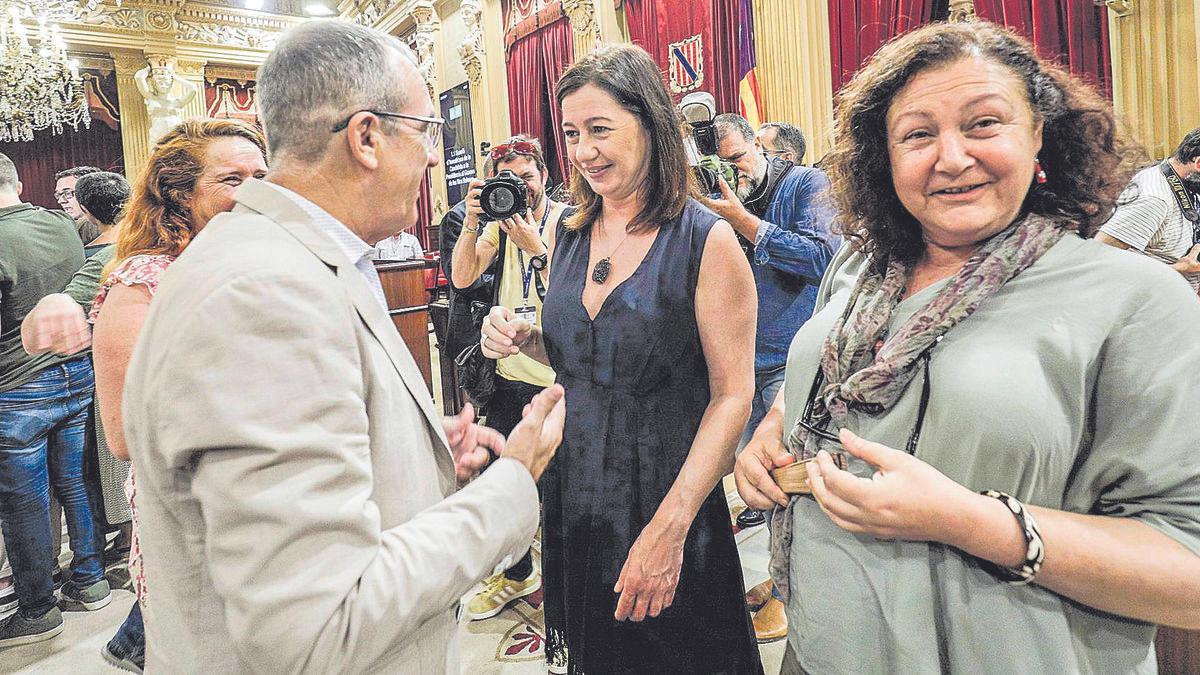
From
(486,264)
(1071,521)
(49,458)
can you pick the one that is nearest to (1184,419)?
(1071,521)

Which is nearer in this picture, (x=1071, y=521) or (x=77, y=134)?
(x=1071, y=521)

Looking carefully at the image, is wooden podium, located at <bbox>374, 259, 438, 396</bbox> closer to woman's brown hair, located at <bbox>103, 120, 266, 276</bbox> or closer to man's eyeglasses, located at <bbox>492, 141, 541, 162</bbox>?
man's eyeglasses, located at <bbox>492, 141, 541, 162</bbox>

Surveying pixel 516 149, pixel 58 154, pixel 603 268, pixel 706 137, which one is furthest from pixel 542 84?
pixel 58 154

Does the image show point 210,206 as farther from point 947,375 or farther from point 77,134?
point 77,134

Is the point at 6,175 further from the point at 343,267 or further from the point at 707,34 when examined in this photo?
the point at 707,34

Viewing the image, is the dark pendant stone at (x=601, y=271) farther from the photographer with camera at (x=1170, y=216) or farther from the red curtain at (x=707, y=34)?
the red curtain at (x=707, y=34)

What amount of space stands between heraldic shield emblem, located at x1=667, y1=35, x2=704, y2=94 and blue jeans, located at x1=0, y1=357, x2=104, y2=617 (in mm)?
4499

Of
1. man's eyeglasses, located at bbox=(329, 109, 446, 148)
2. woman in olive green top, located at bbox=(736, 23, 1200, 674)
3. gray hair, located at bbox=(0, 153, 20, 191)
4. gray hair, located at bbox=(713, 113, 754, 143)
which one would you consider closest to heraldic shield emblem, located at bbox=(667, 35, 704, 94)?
gray hair, located at bbox=(713, 113, 754, 143)

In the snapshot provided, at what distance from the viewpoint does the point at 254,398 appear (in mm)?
666

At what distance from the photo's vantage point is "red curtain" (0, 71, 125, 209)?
40.3 ft

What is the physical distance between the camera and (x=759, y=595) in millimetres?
2496

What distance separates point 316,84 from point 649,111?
2.47 ft

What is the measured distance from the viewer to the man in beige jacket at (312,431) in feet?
2.19

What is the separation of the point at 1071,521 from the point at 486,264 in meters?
1.96
